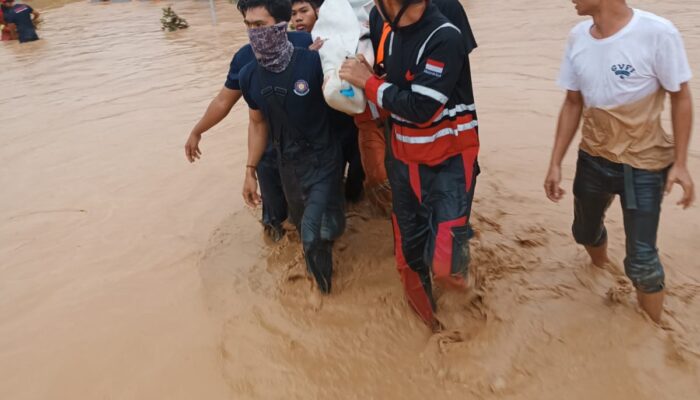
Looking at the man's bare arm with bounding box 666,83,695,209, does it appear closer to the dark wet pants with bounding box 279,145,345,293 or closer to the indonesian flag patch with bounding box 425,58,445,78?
the indonesian flag patch with bounding box 425,58,445,78

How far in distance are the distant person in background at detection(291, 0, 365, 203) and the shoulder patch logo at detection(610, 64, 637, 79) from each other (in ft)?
5.04

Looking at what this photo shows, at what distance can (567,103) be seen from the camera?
2713 millimetres

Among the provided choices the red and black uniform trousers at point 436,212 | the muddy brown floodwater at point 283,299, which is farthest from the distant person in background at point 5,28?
the red and black uniform trousers at point 436,212

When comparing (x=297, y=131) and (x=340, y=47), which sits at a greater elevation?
(x=340, y=47)

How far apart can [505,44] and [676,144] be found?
24.5ft

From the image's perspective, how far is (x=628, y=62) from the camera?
2.30 meters

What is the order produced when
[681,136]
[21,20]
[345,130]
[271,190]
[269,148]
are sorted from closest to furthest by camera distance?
[681,136], [345,130], [269,148], [271,190], [21,20]

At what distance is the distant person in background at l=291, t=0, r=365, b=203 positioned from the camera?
342 centimetres

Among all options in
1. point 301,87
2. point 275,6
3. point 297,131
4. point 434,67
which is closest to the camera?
point 434,67

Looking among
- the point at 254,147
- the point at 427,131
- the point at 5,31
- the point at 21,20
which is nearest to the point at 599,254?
the point at 427,131

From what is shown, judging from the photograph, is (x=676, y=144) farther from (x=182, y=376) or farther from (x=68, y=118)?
(x=68, y=118)

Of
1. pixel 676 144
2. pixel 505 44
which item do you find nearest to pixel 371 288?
pixel 676 144

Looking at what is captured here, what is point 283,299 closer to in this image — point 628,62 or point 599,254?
point 599,254

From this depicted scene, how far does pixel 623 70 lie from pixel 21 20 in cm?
1658
